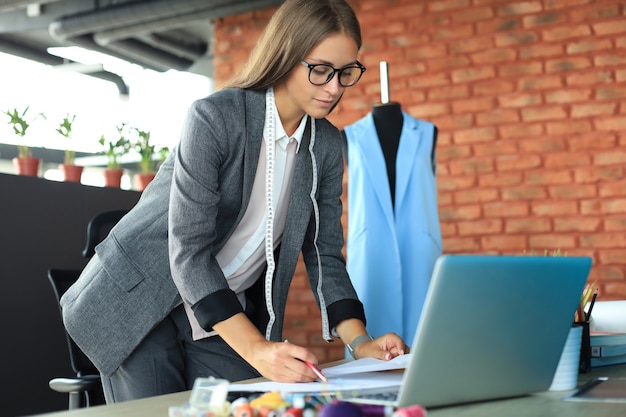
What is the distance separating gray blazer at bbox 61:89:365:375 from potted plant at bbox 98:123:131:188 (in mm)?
2946

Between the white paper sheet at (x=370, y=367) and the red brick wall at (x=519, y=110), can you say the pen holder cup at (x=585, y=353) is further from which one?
the red brick wall at (x=519, y=110)

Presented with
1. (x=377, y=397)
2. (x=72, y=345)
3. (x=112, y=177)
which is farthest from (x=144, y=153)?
(x=377, y=397)

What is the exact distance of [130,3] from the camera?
559 cm

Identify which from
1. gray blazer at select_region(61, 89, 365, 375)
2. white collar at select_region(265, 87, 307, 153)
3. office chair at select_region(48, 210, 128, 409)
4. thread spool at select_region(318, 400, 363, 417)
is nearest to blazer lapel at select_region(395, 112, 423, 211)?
office chair at select_region(48, 210, 128, 409)

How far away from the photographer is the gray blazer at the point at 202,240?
1.49 metres

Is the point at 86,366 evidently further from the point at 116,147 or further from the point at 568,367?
the point at 116,147

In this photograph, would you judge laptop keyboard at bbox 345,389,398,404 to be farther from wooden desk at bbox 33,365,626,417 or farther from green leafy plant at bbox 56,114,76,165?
green leafy plant at bbox 56,114,76,165

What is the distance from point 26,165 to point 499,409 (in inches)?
139

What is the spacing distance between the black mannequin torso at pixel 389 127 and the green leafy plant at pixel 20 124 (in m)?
2.06

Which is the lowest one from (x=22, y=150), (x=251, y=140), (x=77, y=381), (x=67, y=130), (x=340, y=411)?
(x=77, y=381)

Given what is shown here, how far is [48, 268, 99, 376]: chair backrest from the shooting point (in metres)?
2.54

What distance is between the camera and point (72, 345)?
2.57 meters

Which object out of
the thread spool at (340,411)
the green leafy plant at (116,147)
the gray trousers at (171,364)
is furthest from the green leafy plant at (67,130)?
the thread spool at (340,411)

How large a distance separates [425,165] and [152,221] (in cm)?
160
